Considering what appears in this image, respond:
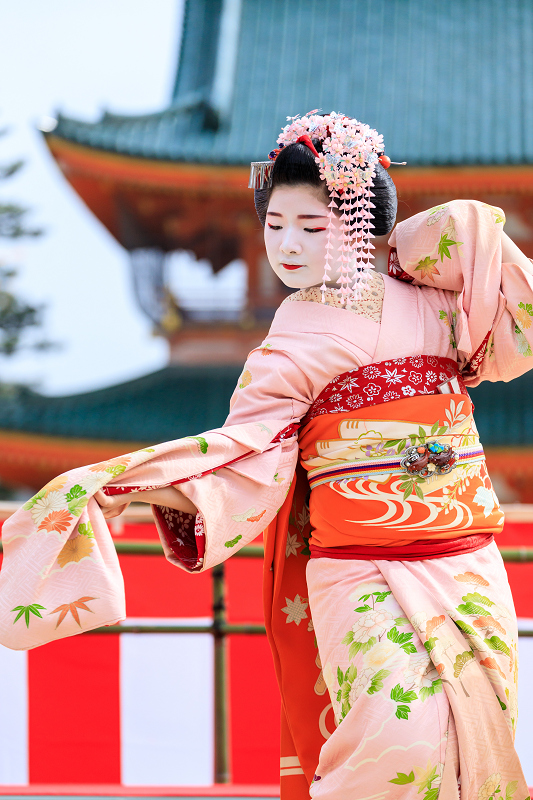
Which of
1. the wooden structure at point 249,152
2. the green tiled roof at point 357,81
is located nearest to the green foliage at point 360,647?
the wooden structure at point 249,152

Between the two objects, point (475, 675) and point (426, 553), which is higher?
point (426, 553)

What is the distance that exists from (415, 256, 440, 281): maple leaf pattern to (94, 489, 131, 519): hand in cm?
71

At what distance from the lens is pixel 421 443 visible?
140 cm

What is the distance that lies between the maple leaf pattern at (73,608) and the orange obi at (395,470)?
0.46 metres

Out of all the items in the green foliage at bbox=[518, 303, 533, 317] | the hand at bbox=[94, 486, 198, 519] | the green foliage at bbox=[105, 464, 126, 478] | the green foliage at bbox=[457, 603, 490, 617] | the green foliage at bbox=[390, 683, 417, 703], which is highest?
the green foliage at bbox=[518, 303, 533, 317]

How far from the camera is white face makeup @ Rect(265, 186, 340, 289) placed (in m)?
1.48

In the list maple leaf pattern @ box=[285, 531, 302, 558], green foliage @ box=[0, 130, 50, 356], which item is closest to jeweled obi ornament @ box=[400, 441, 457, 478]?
maple leaf pattern @ box=[285, 531, 302, 558]

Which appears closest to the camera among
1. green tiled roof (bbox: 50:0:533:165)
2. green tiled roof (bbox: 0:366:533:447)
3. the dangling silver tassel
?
the dangling silver tassel

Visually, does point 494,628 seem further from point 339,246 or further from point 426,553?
point 339,246

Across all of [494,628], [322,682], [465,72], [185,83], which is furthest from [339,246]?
[185,83]

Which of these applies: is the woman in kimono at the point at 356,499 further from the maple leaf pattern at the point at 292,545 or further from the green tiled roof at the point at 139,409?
the green tiled roof at the point at 139,409

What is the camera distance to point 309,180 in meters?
1.48

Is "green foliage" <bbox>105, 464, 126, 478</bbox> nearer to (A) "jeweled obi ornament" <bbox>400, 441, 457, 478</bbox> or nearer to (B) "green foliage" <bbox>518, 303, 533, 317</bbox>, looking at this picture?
(A) "jeweled obi ornament" <bbox>400, 441, 457, 478</bbox>

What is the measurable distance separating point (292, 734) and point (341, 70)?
25.4 ft
